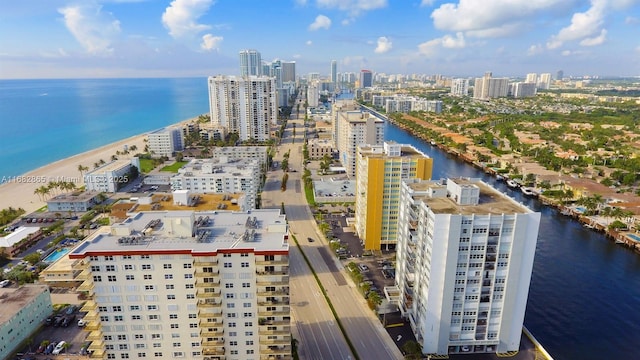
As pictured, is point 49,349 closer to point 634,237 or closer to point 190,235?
point 190,235

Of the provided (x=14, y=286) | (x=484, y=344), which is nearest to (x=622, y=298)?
(x=484, y=344)

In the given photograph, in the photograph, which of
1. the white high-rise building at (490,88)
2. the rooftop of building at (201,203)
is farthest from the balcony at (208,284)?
the white high-rise building at (490,88)

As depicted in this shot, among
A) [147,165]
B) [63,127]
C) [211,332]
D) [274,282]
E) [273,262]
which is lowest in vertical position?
[147,165]

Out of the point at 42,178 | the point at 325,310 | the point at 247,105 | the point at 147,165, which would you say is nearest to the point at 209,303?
the point at 325,310

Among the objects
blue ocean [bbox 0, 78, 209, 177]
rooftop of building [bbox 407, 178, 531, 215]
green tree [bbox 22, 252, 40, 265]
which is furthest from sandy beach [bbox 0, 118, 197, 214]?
rooftop of building [bbox 407, 178, 531, 215]

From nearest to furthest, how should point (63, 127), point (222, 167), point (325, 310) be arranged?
point (325, 310) → point (222, 167) → point (63, 127)

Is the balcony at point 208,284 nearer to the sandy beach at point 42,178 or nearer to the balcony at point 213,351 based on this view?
the balcony at point 213,351

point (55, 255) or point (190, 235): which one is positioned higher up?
point (190, 235)
